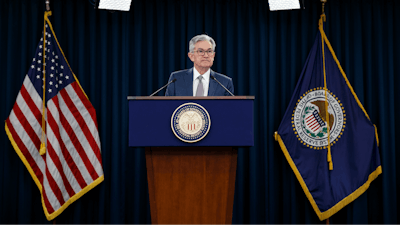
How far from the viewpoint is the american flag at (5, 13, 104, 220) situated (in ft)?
11.7

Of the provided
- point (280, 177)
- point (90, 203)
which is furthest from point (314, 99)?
point (90, 203)

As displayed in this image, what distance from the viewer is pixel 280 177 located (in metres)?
3.94

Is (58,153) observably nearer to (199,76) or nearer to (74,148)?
(74,148)

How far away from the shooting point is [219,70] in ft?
13.2

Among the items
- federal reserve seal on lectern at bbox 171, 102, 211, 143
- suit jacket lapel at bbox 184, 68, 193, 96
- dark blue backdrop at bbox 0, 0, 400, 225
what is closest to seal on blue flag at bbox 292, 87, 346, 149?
dark blue backdrop at bbox 0, 0, 400, 225

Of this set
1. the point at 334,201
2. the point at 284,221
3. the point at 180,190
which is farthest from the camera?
the point at 284,221

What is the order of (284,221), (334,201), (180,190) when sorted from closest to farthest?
1. (180,190)
2. (334,201)
3. (284,221)

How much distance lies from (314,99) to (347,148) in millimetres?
631

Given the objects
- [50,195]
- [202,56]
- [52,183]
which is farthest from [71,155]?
[202,56]

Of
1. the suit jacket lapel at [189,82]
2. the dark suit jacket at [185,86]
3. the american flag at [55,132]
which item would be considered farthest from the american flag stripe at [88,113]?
the suit jacket lapel at [189,82]

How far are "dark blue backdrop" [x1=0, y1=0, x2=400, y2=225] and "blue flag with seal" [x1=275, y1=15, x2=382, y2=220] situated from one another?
208mm

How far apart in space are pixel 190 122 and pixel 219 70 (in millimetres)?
2108

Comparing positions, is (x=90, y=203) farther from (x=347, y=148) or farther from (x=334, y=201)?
(x=347, y=148)

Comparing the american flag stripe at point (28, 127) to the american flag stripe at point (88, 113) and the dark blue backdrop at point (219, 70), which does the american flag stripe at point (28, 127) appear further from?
the american flag stripe at point (88, 113)
